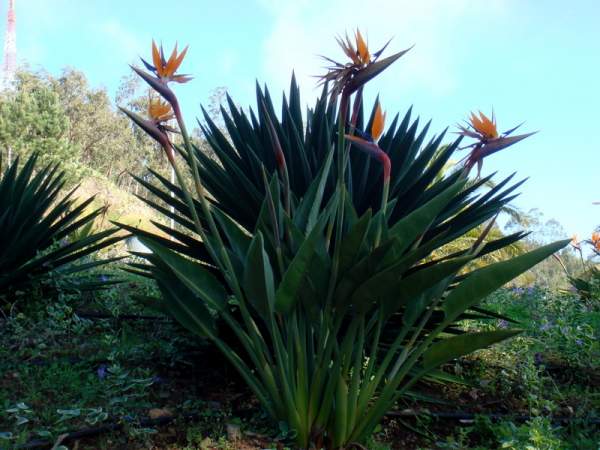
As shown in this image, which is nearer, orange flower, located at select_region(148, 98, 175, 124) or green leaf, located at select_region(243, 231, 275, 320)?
green leaf, located at select_region(243, 231, 275, 320)

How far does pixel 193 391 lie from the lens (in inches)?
120

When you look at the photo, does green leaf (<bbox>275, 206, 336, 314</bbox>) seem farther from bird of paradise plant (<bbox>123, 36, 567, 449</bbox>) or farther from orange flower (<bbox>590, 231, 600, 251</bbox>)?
orange flower (<bbox>590, 231, 600, 251</bbox>)

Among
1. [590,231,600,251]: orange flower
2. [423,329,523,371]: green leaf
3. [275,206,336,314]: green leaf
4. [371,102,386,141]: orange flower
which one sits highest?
[590,231,600,251]: orange flower

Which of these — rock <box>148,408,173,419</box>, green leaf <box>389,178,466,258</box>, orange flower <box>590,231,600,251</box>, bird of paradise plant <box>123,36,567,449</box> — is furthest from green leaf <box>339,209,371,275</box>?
orange flower <box>590,231,600,251</box>

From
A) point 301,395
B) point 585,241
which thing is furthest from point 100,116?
point 301,395

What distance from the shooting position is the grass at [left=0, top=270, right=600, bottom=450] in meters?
2.48

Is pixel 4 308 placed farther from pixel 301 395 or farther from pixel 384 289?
pixel 384 289

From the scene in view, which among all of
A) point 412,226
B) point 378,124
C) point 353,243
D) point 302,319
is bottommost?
point 302,319

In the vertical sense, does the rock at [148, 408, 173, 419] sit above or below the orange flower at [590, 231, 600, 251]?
below

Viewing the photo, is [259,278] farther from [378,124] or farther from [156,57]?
[156,57]

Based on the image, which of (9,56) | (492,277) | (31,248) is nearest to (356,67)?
(492,277)

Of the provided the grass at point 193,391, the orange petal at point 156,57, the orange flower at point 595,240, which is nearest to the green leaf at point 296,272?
the grass at point 193,391

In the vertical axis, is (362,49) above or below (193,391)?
above

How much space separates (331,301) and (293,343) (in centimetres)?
Result: 29
